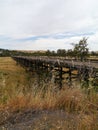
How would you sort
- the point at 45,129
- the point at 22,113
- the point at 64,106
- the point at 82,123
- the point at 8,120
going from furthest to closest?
the point at 64,106
the point at 22,113
the point at 8,120
the point at 45,129
the point at 82,123

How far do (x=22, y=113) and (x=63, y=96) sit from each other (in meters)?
1.10

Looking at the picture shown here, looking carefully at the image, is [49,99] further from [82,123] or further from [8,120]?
[82,123]

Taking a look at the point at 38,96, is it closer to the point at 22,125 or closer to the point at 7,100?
the point at 7,100

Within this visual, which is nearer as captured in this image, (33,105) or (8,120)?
(8,120)

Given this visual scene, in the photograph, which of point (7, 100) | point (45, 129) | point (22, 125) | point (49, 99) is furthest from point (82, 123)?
point (7, 100)

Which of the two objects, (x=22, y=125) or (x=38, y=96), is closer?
(x=22, y=125)

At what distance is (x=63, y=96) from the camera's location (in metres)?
5.93

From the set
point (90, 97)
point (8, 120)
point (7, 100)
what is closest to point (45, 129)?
point (8, 120)

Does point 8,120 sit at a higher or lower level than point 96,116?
lower

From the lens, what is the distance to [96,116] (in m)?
3.83

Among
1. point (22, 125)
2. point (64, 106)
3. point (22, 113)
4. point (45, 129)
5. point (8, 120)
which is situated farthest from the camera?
point (64, 106)

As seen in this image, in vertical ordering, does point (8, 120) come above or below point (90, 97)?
below

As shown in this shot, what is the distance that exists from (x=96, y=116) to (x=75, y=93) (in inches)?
81.2

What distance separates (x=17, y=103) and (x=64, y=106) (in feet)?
3.35
